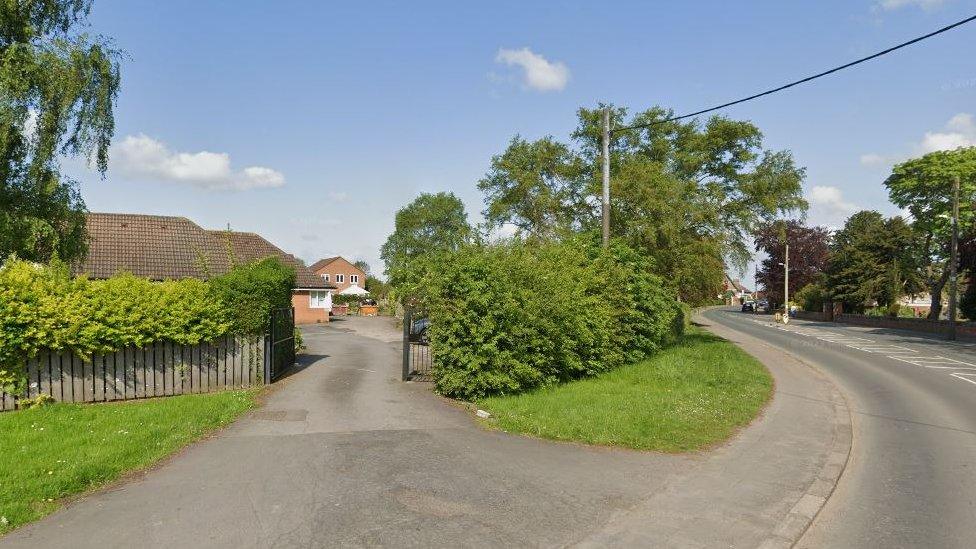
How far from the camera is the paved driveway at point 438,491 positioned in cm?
508

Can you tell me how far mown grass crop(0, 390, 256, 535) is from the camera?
5.82m

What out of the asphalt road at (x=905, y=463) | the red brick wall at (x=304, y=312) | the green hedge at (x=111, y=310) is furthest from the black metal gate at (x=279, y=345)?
the red brick wall at (x=304, y=312)

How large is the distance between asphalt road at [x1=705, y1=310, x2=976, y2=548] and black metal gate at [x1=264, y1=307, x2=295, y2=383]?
1019 cm

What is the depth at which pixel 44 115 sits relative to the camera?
42.2 ft

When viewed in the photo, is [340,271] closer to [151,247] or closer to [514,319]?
[151,247]

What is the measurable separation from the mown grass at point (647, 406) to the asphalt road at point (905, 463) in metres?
1.85

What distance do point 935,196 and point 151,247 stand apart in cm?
4715

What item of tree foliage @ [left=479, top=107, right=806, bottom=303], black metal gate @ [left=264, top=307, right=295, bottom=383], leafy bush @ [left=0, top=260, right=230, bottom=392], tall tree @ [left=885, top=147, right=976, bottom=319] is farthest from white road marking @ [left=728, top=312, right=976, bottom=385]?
leafy bush @ [left=0, top=260, right=230, bottom=392]

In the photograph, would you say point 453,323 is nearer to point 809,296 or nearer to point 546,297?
point 546,297

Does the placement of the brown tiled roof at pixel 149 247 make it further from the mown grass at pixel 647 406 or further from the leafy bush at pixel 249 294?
the mown grass at pixel 647 406

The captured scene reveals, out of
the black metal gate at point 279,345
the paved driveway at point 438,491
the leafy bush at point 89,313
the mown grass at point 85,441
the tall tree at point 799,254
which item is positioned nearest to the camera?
the paved driveway at point 438,491

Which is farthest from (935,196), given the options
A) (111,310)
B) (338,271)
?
(338,271)

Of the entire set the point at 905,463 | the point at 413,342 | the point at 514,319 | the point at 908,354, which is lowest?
the point at 908,354

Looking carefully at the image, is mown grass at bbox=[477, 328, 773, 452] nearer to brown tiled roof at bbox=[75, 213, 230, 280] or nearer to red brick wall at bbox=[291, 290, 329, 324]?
brown tiled roof at bbox=[75, 213, 230, 280]
